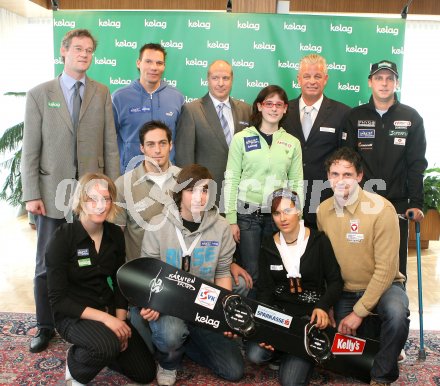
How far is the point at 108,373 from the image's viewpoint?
244cm

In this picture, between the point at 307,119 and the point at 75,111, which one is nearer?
the point at 75,111

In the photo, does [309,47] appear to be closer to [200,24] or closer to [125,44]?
[200,24]

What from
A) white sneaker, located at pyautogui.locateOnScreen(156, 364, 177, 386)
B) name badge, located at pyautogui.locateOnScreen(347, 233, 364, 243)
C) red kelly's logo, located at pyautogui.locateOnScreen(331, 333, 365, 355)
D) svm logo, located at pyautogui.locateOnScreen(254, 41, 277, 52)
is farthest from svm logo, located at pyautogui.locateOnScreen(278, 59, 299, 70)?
white sneaker, located at pyautogui.locateOnScreen(156, 364, 177, 386)

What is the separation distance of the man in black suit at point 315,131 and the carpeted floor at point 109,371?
0.98 meters

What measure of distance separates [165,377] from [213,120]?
1.56 m

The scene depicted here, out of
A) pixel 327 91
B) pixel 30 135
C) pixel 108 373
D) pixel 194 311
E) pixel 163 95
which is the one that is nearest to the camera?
pixel 194 311

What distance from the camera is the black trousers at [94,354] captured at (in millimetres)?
2137

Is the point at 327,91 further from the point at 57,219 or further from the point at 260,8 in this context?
the point at 57,219

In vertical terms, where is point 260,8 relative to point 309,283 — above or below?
above

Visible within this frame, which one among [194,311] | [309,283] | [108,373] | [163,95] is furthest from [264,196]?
[108,373]

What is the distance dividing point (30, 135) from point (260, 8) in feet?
8.21

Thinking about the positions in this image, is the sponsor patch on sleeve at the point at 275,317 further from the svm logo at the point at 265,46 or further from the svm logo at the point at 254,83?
the svm logo at the point at 265,46

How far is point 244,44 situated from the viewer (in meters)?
4.15

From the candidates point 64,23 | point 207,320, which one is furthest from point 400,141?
point 64,23
